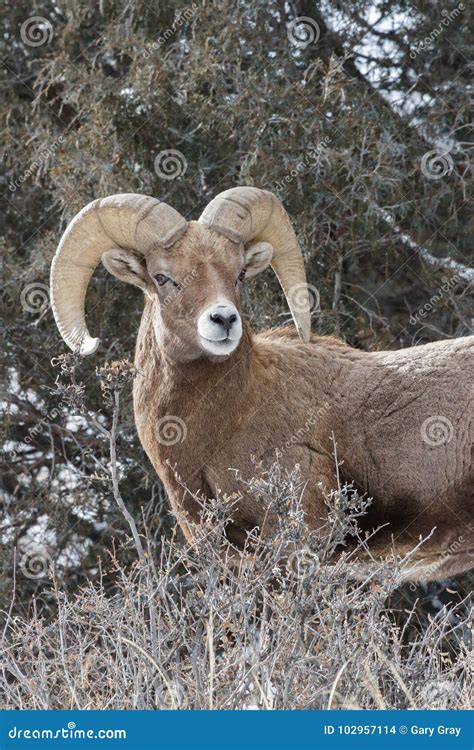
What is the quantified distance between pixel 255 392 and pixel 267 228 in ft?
4.18

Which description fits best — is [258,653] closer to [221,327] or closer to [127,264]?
[221,327]

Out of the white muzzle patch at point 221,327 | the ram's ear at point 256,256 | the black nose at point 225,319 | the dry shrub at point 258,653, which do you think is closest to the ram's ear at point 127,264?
the ram's ear at point 256,256

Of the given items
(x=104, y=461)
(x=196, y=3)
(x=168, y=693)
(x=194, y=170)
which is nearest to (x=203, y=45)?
(x=196, y=3)

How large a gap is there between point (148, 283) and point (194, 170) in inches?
147

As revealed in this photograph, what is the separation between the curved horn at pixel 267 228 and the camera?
789cm

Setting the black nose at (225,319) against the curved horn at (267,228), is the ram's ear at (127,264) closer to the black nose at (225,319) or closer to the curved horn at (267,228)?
the curved horn at (267,228)

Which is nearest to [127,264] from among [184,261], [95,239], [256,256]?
[95,239]

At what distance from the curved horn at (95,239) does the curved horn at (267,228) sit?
0.31m

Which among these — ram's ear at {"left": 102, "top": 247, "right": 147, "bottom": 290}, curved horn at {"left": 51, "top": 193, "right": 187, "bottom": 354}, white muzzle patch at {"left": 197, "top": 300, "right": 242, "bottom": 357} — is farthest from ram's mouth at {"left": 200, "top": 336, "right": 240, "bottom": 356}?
ram's ear at {"left": 102, "top": 247, "right": 147, "bottom": 290}

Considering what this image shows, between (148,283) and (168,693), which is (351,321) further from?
(168,693)

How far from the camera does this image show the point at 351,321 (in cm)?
1128

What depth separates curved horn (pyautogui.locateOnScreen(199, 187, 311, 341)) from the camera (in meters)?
7.89

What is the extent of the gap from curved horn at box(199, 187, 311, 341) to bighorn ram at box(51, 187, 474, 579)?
0.01 m

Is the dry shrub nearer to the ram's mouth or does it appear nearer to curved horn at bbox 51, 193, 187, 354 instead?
the ram's mouth
